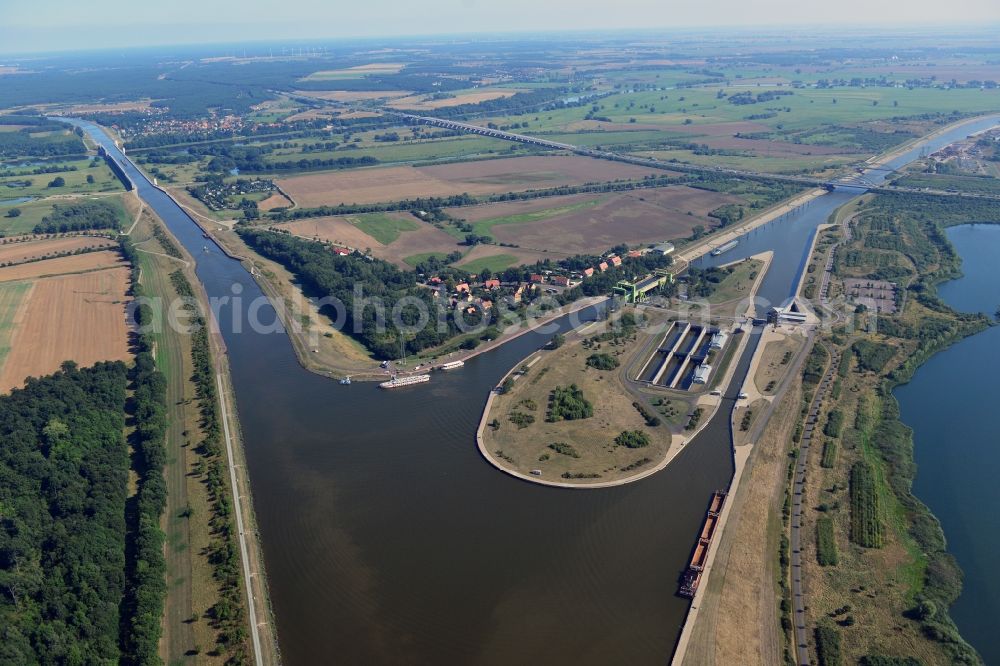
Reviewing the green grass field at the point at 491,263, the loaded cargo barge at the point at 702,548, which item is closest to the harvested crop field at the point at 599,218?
the green grass field at the point at 491,263

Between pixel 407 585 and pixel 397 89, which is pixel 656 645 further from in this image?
pixel 397 89

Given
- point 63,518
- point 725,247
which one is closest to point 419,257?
point 725,247

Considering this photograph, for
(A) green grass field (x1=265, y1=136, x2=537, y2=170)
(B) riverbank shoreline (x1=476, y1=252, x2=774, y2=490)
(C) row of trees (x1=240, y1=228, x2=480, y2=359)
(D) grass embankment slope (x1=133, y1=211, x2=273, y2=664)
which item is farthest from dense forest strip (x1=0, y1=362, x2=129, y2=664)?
(A) green grass field (x1=265, y1=136, x2=537, y2=170)

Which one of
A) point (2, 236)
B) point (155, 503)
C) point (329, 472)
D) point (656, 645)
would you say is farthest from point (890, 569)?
point (2, 236)

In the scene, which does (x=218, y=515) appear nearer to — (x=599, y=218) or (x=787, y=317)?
(x=787, y=317)

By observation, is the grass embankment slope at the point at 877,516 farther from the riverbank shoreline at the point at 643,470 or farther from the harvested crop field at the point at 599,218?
the harvested crop field at the point at 599,218

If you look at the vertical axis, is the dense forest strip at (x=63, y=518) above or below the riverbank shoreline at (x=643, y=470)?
above

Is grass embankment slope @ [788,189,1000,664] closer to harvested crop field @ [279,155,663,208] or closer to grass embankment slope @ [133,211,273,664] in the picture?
grass embankment slope @ [133,211,273,664]
